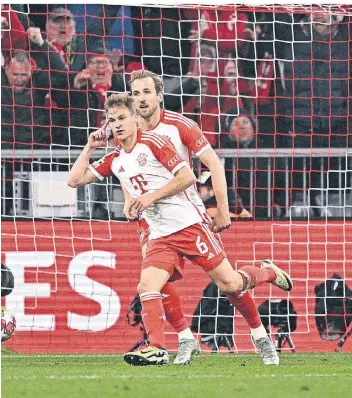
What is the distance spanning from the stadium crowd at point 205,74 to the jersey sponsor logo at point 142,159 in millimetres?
3415

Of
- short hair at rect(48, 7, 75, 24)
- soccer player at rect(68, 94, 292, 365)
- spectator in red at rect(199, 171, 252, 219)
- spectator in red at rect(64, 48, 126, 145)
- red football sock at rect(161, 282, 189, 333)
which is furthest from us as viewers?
short hair at rect(48, 7, 75, 24)

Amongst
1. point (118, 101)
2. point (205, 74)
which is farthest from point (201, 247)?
point (205, 74)

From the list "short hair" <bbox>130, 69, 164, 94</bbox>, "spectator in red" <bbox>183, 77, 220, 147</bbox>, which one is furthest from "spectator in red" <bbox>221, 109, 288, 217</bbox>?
"short hair" <bbox>130, 69, 164, 94</bbox>

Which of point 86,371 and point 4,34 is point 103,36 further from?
point 86,371

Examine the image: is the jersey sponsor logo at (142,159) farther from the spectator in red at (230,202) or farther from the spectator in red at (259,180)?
the spectator in red at (259,180)

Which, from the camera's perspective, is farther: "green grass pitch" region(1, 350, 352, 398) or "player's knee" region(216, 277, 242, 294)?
"player's knee" region(216, 277, 242, 294)

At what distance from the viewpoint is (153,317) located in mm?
7906

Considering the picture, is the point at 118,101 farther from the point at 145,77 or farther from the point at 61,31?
the point at 61,31

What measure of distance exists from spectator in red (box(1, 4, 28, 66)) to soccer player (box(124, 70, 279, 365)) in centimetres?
357

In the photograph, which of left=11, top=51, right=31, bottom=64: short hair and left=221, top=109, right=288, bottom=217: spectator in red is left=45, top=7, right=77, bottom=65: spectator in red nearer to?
left=11, top=51, right=31, bottom=64: short hair

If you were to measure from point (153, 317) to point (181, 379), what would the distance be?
3.32 ft

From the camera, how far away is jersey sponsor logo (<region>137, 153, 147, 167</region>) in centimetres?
820

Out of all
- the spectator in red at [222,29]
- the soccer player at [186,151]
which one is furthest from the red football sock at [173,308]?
the spectator in red at [222,29]

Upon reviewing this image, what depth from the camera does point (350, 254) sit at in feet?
37.1
